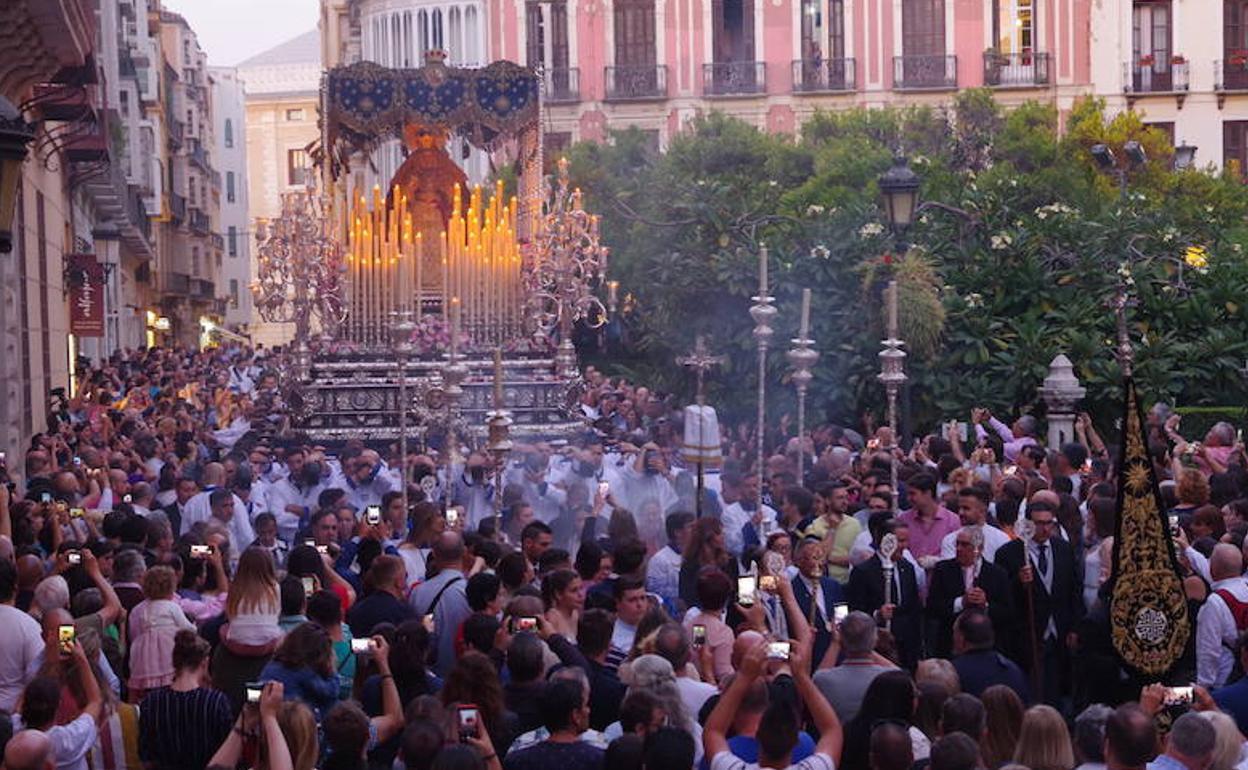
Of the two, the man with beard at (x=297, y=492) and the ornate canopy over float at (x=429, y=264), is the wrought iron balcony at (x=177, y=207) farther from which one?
the man with beard at (x=297, y=492)

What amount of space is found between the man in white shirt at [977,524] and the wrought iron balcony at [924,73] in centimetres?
3973

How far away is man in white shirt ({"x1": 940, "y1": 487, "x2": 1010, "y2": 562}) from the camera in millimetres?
12391

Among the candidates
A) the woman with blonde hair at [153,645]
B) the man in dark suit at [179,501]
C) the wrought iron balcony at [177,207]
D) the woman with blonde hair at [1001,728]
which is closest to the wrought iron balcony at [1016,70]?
the wrought iron balcony at [177,207]

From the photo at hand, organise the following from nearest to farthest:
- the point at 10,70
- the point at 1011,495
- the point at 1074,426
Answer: the point at 1011,495 < the point at 10,70 < the point at 1074,426


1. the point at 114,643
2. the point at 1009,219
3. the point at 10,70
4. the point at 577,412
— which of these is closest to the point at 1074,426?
the point at 1009,219

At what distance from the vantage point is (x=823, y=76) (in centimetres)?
5234

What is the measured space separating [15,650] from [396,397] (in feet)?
54.6

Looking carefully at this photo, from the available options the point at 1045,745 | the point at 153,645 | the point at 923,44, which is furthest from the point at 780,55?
the point at 1045,745

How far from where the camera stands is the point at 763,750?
771 centimetres

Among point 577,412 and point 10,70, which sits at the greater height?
point 10,70

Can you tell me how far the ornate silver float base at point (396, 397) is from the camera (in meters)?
25.8

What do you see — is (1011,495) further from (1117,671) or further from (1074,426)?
(1074,426)

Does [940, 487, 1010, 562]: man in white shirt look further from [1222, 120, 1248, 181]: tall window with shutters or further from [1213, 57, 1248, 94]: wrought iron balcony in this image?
[1222, 120, 1248, 181]: tall window with shutters

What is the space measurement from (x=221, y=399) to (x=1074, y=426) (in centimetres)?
1240
